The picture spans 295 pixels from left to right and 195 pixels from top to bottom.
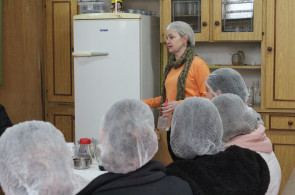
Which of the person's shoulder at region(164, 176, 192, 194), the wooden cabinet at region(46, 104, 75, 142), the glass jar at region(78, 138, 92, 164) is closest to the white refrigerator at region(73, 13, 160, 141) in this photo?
the wooden cabinet at region(46, 104, 75, 142)

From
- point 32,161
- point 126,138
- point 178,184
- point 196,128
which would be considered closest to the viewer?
point 32,161

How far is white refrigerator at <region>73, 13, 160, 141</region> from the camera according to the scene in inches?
142

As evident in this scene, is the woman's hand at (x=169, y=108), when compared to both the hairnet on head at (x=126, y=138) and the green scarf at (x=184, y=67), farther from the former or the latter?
the hairnet on head at (x=126, y=138)

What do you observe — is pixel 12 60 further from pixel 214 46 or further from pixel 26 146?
pixel 26 146

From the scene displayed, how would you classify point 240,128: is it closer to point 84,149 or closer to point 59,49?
point 84,149

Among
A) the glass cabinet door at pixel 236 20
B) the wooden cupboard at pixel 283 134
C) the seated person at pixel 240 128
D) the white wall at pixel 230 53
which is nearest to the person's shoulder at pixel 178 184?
the seated person at pixel 240 128

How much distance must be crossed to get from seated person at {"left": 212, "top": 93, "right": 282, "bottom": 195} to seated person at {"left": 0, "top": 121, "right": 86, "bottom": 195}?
850mm

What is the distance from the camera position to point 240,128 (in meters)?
1.83

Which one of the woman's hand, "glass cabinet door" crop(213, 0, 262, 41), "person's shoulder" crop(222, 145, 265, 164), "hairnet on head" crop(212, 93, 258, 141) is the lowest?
"person's shoulder" crop(222, 145, 265, 164)

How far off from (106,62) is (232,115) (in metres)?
1.98

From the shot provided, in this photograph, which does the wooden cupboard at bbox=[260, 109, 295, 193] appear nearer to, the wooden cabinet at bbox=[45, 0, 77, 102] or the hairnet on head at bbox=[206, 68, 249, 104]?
the hairnet on head at bbox=[206, 68, 249, 104]

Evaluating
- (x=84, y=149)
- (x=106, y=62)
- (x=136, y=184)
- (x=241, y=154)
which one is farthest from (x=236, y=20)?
(x=136, y=184)

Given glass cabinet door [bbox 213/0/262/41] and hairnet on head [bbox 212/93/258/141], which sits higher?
glass cabinet door [bbox 213/0/262/41]

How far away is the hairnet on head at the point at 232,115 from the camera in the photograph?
1.82m
